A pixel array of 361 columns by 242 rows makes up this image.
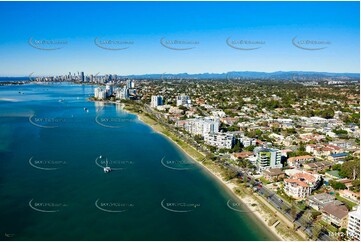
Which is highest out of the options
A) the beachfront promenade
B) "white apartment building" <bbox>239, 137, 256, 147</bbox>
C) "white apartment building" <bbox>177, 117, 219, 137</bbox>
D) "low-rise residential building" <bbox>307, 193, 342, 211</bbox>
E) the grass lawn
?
"white apartment building" <bbox>177, 117, 219, 137</bbox>

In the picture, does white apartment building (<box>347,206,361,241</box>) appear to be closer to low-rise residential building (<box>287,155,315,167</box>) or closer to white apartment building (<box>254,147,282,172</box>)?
Result: white apartment building (<box>254,147,282,172</box>)

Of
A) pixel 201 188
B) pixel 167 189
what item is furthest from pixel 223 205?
pixel 167 189

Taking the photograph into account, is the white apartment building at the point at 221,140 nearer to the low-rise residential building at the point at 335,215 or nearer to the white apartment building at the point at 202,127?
the white apartment building at the point at 202,127

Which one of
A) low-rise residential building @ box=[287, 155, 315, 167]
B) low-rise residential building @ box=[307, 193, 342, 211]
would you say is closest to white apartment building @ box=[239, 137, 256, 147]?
low-rise residential building @ box=[287, 155, 315, 167]

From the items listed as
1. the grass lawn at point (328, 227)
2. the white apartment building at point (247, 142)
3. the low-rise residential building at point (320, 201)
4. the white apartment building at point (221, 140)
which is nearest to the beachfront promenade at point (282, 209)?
the grass lawn at point (328, 227)

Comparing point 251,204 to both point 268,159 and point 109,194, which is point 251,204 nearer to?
point 268,159
